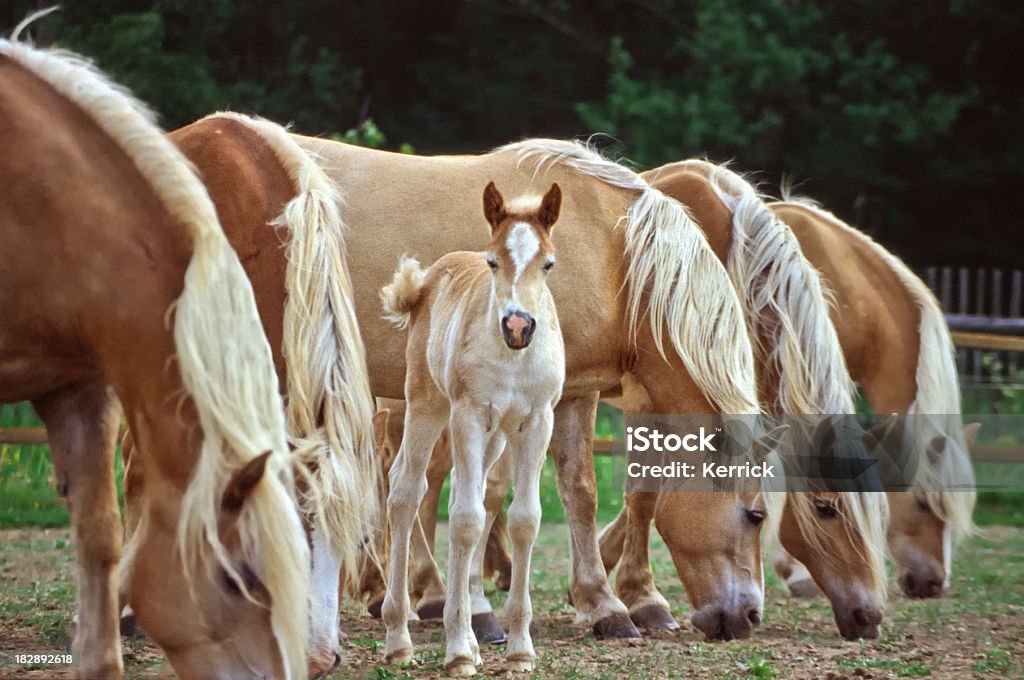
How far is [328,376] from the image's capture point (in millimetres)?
4316

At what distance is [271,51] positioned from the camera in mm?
15609

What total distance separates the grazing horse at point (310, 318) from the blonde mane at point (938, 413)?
11.2 ft

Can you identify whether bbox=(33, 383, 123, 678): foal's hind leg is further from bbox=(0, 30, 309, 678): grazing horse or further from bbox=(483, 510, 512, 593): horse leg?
bbox=(483, 510, 512, 593): horse leg

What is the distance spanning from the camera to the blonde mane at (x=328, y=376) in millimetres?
4031

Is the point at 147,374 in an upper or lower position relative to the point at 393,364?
upper

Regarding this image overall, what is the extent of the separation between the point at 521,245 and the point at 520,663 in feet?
4.61

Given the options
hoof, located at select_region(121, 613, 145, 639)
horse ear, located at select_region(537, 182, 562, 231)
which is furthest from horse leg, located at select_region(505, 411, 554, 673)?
hoof, located at select_region(121, 613, 145, 639)

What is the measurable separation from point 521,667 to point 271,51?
12.5 meters

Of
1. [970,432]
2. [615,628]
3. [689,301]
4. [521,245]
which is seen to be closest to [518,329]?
[521,245]

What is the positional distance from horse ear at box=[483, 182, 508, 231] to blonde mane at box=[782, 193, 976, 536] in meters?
3.55

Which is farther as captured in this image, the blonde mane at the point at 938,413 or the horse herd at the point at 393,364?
the blonde mane at the point at 938,413

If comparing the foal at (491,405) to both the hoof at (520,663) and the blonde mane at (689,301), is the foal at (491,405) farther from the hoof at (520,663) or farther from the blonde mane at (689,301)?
the blonde mane at (689,301)

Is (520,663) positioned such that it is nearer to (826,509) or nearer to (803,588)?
(826,509)

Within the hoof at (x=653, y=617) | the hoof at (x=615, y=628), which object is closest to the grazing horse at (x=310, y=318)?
the hoof at (x=615, y=628)
